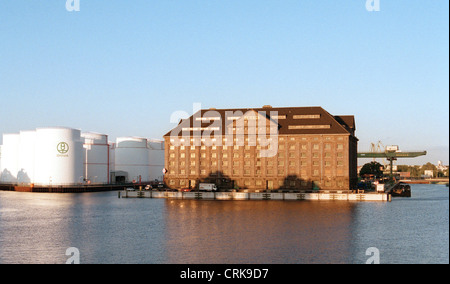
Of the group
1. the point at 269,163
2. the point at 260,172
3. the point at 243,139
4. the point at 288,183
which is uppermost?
the point at 243,139

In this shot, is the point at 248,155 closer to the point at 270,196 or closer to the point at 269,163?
the point at 269,163

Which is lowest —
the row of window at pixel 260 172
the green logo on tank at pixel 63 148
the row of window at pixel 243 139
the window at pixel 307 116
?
the row of window at pixel 260 172

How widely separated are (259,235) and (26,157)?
139877 millimetres

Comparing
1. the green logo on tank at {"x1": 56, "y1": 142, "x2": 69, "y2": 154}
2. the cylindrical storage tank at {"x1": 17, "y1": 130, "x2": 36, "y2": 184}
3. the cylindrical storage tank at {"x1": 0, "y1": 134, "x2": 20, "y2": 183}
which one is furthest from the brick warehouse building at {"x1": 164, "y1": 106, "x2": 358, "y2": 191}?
the cylindrical storage tank at {"x1": 0, "y1": 134, "x2": 20, "y2": 183}

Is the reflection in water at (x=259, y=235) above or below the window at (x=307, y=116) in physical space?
below

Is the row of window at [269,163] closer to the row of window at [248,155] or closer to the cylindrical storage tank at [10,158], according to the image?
the row of window at [248,155]

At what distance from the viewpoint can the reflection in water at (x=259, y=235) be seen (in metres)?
51.1

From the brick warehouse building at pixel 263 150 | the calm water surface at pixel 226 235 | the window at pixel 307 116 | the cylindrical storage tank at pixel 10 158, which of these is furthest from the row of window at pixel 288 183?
the cylindrical storage tank at pixel 10 158

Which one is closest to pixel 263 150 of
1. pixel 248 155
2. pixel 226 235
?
pixel 248 155

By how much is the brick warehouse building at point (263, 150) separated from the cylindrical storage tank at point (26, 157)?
191ft

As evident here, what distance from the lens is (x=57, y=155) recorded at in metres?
167

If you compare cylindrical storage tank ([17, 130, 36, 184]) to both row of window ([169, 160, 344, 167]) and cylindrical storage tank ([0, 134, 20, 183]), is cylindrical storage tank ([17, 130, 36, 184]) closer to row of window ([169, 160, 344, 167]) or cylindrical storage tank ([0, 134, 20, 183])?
cylindrical storage tank ([0, 134, 20, 183])

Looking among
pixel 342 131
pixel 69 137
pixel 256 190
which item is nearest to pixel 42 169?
pixel 69 137

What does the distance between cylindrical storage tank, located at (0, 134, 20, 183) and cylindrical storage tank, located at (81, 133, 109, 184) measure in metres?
27.5
